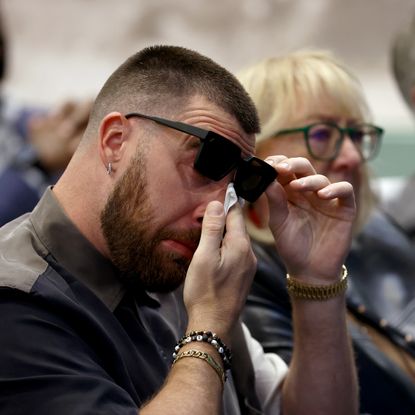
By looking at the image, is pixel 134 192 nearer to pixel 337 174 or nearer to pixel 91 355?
pixel 91 355

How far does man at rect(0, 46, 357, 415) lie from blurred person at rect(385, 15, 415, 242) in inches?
52.5

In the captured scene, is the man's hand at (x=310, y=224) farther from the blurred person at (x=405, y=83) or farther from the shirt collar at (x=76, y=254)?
the blurred person at (x=405, y=83)

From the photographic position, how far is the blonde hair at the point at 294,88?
2309mm

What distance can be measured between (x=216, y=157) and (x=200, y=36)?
4.16 m

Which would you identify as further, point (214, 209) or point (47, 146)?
point (47, 146)

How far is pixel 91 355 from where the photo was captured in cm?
139

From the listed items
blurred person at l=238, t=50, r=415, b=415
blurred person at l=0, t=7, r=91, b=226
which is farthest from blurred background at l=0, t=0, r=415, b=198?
blurred person at l=238, t=50, r=415, b=415

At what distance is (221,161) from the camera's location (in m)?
1.54

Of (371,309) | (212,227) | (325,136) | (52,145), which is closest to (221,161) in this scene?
(212,227)

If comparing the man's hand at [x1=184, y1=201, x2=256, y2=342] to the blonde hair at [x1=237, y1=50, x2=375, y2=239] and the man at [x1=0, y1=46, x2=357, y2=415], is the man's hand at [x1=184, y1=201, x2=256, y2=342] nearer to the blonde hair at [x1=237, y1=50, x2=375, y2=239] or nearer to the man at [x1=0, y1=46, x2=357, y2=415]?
the man at [x1=0, y1=46, x2=357, y2=415]

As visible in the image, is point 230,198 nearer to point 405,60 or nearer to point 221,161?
point 221,161

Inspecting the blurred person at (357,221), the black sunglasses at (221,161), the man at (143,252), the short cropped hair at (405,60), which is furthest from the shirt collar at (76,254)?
the short cropped hair at (405,60)

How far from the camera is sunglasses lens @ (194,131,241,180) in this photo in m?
1.52

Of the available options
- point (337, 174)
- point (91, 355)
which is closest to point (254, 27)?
point (337, 174)
